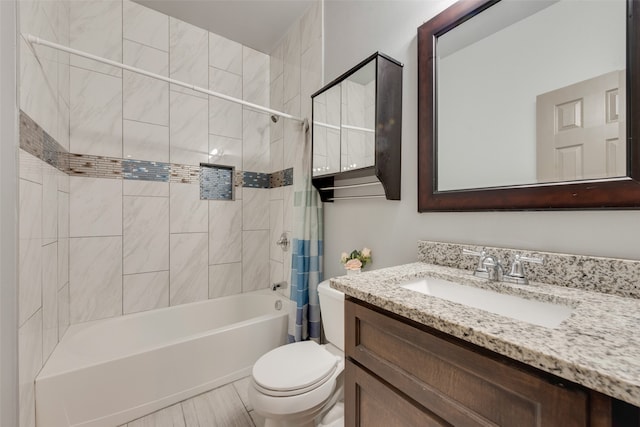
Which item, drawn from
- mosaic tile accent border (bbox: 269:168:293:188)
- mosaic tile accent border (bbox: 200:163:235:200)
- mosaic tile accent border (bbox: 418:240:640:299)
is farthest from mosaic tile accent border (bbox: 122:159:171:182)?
mosaic tile accent border (bbox: 418:240:640:299)

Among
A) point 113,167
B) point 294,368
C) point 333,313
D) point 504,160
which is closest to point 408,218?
point 504,160

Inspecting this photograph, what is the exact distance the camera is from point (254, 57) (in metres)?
2.60

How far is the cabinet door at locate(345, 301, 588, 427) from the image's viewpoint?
0.44m

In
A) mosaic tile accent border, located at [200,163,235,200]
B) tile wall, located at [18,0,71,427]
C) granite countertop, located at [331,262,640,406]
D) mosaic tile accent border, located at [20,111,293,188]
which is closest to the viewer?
granite countertop, located at [331,262,640,406]

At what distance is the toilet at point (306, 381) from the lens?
1.12 m

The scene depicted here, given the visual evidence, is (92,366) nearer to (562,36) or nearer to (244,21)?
(562,36)

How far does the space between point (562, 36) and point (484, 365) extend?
42.8 inches

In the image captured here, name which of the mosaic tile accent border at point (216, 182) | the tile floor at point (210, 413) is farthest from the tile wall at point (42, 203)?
the mosaic tile accent border at point (216, 182)

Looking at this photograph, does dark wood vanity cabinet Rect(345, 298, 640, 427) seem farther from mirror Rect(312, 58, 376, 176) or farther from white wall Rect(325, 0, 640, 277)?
mirror Rect(312, 58, 376, 176)

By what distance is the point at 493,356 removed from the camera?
1.67ft

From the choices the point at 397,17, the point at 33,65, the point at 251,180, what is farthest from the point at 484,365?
the point at 251,180

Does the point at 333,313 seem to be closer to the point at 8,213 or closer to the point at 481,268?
the point at 481,268

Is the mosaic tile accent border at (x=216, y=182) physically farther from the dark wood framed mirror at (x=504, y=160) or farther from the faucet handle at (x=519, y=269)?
the faucet handle at (x=519, y=269)

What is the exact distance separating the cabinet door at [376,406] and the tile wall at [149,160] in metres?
1.44
